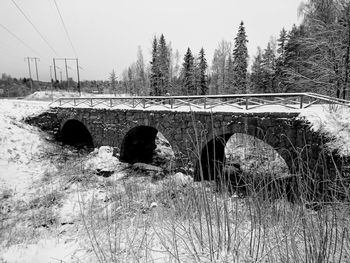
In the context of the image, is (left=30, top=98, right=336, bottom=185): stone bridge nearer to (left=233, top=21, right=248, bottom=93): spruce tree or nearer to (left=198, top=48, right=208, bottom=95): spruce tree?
(left=233, top=21, right=248, bottom=93): spruce tree

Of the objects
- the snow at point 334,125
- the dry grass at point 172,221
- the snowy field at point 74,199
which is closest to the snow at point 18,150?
the snowy field at point 74,199

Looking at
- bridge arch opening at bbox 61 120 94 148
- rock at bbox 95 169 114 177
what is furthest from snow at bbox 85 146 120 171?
bridge arch opening at bbox 61 120 94 148

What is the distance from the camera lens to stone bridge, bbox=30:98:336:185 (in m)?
6.88

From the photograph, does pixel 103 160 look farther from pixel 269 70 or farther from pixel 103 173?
pixel 269 70

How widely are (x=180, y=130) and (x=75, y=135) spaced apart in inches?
461

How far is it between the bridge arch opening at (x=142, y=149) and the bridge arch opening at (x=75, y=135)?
5088 mm

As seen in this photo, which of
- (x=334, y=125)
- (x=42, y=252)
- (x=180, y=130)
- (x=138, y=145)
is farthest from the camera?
(x=138, y=145)

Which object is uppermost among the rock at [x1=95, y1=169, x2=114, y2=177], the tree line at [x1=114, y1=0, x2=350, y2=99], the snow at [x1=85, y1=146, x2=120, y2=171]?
the tree line at [x1=114, y1=0, x2=350, y2=99]

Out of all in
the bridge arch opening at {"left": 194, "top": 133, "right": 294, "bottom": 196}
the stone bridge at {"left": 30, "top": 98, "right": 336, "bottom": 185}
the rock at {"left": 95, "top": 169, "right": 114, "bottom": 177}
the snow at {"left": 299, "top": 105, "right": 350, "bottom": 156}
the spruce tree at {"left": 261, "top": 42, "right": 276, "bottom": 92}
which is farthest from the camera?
the spruce tree at {"left": 261, "top": 42, "right": 276, "bottom": 92}

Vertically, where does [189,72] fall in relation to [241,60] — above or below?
below

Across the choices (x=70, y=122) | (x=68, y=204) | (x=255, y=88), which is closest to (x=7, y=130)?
(x=70, y=122)

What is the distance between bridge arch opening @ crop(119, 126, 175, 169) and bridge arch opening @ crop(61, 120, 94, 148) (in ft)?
16.7

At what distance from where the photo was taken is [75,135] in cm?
1748

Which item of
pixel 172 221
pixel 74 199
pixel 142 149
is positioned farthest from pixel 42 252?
pixel 142 149
